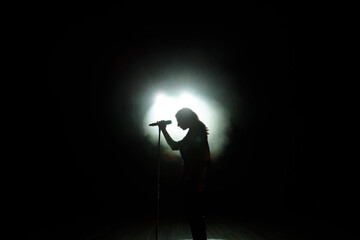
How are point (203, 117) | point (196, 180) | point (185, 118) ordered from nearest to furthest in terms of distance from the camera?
point (196, 180) → point (185, 118) → point (203, 117)

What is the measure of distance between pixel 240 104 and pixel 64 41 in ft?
18.4

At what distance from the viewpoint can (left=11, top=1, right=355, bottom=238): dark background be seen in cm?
759

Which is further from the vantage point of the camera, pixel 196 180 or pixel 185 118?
pixel 185 118

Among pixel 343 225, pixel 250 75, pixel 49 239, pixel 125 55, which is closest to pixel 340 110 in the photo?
pixel 250 75

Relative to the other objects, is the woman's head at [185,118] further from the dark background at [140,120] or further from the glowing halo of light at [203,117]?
the dark background at [140,120]

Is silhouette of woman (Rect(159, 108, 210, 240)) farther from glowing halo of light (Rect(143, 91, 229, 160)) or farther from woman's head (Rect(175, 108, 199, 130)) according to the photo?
glowing halo of light (Rect(143, 91, 229, 160))

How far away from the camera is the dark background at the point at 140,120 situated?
299 inches

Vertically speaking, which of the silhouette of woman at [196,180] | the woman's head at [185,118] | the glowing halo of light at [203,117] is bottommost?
the silhouette of woman at [196,180]

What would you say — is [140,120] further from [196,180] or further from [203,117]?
[196,180]

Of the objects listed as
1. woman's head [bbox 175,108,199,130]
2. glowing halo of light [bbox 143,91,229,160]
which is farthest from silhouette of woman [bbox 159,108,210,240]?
glowing halo of light [bbox 143,91,229,160]

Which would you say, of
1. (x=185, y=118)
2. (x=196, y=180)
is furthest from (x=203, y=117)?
(x=196, y=180)

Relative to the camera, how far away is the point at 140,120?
8.55 metres

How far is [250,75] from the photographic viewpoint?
8.21 metres

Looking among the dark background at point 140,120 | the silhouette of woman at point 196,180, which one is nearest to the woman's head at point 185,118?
the silhouette of woman at point 196,180
